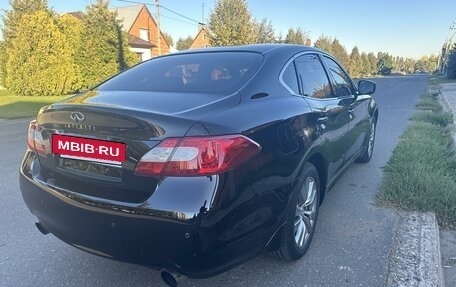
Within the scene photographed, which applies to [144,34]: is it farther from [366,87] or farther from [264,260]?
[264,260]

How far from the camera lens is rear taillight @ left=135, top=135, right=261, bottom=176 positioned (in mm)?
1868

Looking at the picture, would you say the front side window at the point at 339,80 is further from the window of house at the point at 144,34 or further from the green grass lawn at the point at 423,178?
the window of house at the point at 144,34

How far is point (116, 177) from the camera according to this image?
2.00 metres

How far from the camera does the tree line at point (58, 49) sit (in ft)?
65.2

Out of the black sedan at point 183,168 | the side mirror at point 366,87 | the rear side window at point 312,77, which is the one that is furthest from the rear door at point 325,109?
the side mirror at point 366,87

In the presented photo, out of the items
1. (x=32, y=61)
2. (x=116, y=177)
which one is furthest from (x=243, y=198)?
(x=32, y=61)

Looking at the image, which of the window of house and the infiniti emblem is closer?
the infiniti emblem

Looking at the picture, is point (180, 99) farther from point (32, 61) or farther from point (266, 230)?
point (32, 61)

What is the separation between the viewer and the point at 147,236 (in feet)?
6.27

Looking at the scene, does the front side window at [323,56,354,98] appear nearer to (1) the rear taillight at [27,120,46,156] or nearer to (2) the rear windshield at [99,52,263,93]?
(2) the rear windshield at [99,52,263,93]

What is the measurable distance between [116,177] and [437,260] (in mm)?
2368

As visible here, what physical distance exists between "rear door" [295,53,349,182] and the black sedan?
0.58ft

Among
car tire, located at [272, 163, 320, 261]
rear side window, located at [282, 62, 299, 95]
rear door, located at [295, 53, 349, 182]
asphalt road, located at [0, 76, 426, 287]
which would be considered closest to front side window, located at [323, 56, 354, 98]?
rear door, located at [295, 53, 349, 182]

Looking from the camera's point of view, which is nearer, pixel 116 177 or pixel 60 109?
pixel 116 177
